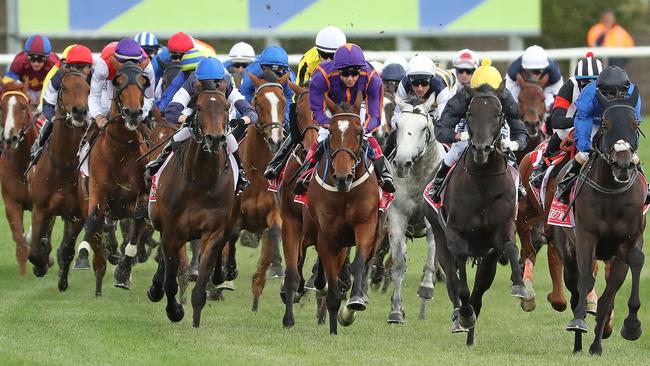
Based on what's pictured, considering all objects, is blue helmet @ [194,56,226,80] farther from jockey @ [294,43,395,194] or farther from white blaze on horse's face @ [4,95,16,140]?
white blaze on horse's face @ [4,95,16,140]

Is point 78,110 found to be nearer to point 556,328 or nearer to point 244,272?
point 244,272

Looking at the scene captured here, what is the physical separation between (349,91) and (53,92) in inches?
167

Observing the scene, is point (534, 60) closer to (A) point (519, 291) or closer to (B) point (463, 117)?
(B) point (463, 117)

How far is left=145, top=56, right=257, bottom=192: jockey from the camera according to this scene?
1312cm

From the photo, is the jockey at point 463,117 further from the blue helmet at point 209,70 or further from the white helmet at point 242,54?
the white helmet at point 242,54

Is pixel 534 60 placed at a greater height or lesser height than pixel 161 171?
greater

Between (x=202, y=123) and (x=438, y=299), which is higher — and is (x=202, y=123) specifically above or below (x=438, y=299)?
above

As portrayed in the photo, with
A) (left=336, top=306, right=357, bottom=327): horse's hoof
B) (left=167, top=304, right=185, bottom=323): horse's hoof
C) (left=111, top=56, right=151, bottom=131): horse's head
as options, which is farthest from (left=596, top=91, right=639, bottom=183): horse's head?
(left=111, top=56, right=151, bottom=131): horse's head

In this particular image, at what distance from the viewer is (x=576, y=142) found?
12.1 metres

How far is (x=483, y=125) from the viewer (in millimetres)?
11648

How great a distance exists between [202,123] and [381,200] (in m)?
1.57

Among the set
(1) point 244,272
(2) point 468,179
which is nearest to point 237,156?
(2) point 468,179

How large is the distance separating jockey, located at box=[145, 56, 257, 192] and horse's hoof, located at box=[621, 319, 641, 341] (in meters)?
3.39

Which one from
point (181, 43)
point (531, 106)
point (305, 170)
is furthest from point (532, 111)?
point (305, 170)
